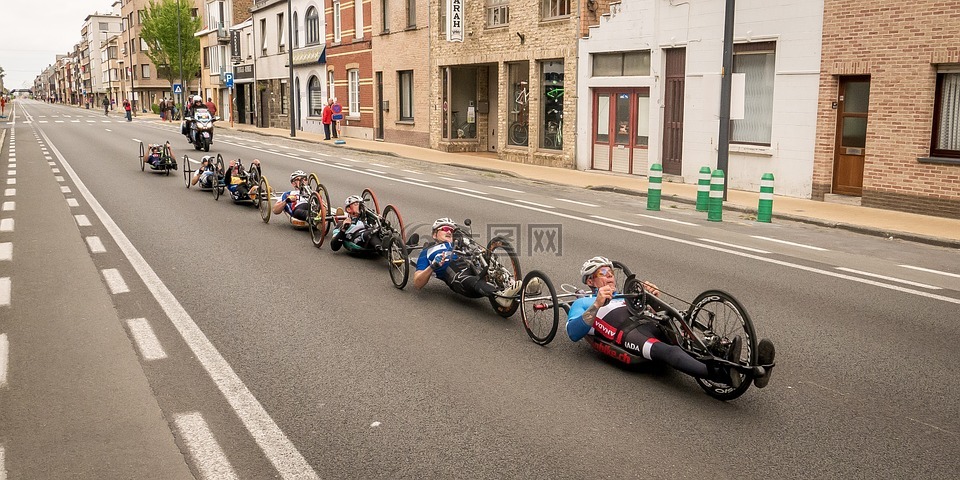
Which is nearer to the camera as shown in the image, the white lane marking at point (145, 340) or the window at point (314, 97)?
the white lane marking at point (145, 340)

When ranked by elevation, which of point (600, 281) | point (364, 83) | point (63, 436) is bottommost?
point (63, 436)

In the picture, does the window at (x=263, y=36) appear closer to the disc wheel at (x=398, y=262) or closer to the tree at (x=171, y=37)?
the tree at (x=171, y=37)

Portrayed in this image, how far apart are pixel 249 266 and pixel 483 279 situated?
3.40m

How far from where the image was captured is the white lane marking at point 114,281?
8406mm

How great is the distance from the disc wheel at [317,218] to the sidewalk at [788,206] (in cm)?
820

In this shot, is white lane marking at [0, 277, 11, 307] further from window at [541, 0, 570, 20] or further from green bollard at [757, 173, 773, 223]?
window at [541, 0, 570, 20]

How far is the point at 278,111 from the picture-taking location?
4847cm

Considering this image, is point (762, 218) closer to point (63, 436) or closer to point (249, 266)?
point (249, 266)

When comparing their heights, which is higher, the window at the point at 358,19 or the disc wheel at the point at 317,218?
the window at the point at 358,19

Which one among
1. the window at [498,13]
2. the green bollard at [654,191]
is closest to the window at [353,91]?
the window at [498,13]

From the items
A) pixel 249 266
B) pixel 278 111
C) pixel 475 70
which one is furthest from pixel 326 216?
pixel 278 111

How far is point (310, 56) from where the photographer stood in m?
41.9

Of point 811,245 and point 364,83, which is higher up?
point 364,83

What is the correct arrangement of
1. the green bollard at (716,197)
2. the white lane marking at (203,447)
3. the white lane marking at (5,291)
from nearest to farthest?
the white lane marking at (203,447) < the white lane marking at (5,291) < the green bollard at (716,197)
